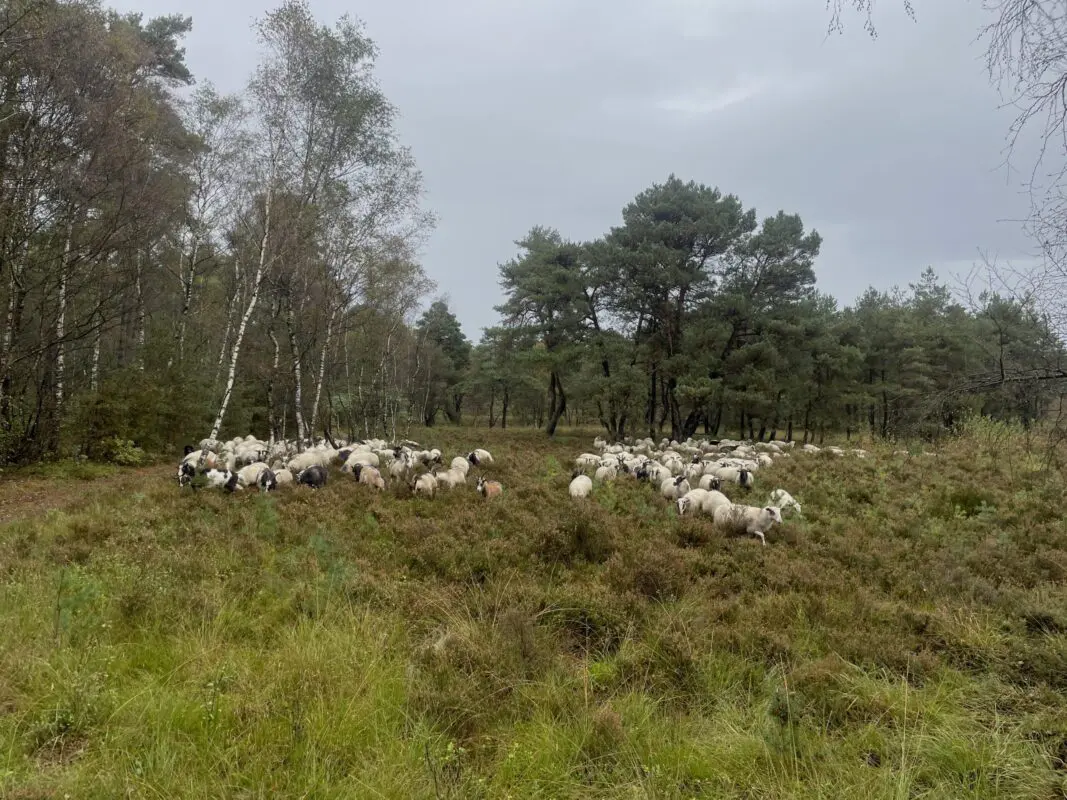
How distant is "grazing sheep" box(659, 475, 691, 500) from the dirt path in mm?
10722

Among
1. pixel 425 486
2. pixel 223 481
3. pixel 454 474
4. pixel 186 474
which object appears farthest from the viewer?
pixel 454 474

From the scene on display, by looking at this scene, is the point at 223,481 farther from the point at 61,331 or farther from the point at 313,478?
the point at 61,331

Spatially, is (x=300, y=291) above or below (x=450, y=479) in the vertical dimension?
above

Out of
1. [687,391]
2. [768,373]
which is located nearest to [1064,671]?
[687,391]

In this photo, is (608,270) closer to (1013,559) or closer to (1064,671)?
(1013,559)

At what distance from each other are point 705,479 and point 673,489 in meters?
1.18

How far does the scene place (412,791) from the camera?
2703 mm

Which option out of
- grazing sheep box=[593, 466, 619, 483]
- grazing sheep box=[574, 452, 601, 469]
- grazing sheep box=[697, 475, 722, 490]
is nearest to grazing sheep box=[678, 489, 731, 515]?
grazing sheep box=[697, 475, 722, 490]

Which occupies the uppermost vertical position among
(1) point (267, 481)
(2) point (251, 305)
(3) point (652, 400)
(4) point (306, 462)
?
(2) point (251, 305)

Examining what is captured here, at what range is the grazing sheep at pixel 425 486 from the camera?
33.5 feet

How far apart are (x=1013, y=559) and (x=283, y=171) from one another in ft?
66.3

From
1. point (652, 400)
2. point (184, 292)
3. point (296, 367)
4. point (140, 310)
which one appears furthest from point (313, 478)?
point (652, 400)

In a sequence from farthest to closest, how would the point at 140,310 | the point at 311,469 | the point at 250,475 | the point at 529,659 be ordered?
the point at 140,310, the point at 311,469, the point at 250,475, the point at 529,659

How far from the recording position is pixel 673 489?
33.7 ft
